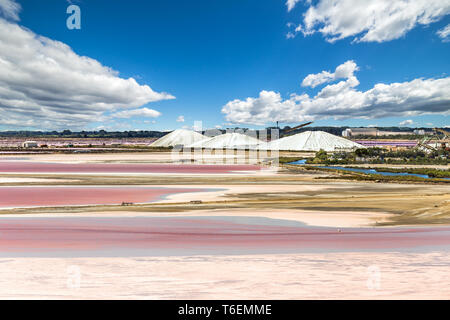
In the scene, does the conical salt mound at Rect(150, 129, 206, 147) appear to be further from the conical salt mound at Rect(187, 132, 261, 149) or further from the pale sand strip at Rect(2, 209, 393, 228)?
the pale sand strip at Rect(2, 209, 393, 228)

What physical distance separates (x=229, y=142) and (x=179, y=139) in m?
36.5

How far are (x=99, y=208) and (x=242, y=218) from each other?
10331 millimetres

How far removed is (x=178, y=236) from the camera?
11656 mm

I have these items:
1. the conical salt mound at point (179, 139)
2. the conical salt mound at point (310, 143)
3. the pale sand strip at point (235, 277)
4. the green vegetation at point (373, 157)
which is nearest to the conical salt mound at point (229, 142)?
the conical salt mound at point (179, 139)

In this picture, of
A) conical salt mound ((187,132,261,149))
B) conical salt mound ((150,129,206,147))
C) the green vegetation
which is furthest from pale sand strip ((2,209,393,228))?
conical salt mound ((150,129,206,147))

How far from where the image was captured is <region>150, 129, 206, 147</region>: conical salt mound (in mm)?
139250

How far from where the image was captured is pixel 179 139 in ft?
478

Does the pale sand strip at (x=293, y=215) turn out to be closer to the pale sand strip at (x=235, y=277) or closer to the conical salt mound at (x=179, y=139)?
the pale sand strip at (x=235, y=277)

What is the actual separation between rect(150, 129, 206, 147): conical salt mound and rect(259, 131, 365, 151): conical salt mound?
57092 millimetres

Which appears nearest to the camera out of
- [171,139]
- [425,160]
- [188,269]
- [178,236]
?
[188,269]

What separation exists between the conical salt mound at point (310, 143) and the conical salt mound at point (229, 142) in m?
19.7

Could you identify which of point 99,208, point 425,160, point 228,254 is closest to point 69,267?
point 228,254

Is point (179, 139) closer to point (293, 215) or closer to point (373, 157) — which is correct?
point (373, 157)

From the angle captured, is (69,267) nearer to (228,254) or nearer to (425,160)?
(228,254)
